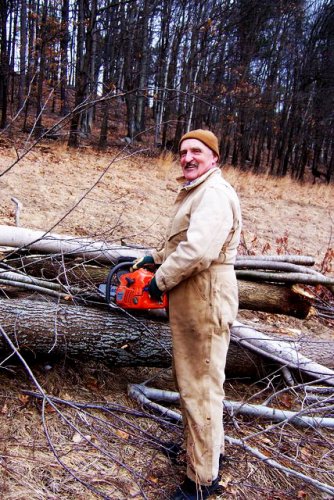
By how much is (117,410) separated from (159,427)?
13.4 inches

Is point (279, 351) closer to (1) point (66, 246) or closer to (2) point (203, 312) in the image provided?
(2) point (203, 312)

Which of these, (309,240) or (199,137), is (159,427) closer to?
(199,137)

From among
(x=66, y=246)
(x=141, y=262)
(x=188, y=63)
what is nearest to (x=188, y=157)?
(x=141, y=262)

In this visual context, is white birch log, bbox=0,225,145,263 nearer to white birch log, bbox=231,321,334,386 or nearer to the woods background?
white birch log, bbox=231,321,334,386

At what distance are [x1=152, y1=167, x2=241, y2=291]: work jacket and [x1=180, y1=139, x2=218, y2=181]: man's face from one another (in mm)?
48

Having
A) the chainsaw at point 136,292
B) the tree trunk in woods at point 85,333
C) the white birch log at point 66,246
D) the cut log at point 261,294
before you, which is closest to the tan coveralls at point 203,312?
the chainsaw at point 136,292

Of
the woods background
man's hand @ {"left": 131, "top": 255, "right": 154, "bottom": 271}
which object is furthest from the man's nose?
the woods background

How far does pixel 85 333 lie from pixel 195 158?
1.63 metres

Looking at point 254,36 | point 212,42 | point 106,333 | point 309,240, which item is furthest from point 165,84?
point 106,333

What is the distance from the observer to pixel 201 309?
2.43 metres

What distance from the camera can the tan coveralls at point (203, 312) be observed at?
2352 mm

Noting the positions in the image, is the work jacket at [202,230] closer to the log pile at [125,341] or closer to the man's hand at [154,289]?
the man's hand at [154,289]

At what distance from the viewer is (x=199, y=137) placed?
249 cm

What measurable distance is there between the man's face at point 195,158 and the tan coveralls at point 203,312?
6 centimetres
